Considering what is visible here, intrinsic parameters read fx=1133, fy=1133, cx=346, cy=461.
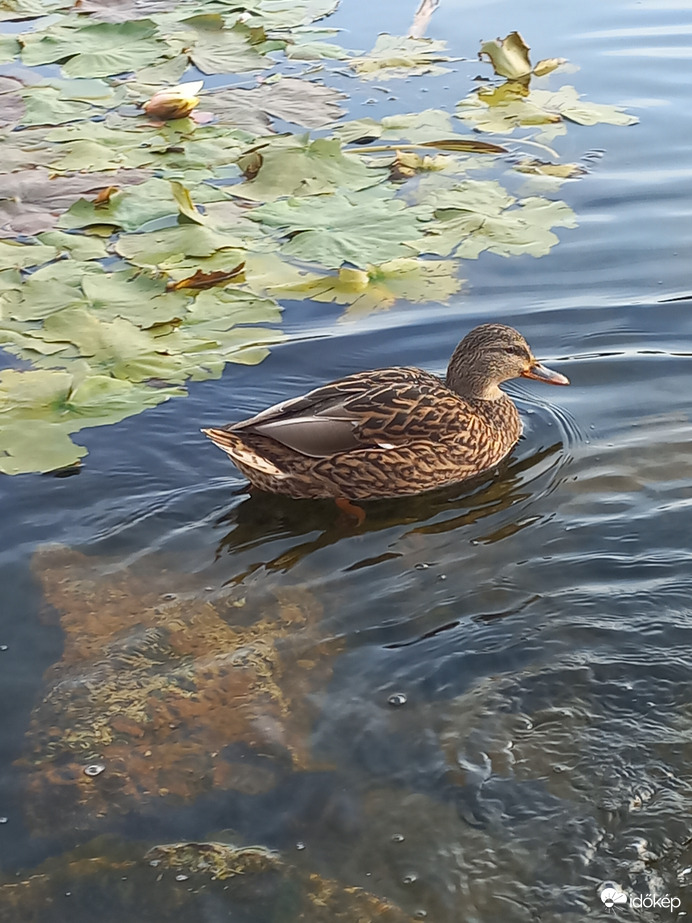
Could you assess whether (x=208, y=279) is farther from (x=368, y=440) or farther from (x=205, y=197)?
(x=368, y=440)

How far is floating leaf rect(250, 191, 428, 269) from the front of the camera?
602cm

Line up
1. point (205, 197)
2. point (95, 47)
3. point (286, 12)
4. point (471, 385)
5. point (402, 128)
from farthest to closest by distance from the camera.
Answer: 1. point (286, 12)
2. point (95, 47)
3. point (402, 128)
4. point (205, 197)
5. point (471, 385)

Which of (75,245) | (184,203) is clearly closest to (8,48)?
(75,245)

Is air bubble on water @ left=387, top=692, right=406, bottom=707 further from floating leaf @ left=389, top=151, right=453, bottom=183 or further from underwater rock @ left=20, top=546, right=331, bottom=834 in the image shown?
floating leaf @ left=389, top=151, right=453, bottom=183

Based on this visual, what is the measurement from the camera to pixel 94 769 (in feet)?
10.8

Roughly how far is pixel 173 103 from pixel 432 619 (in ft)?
16.2

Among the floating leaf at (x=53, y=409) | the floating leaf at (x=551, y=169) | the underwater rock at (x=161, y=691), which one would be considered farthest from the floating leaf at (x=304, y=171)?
the underwater rock at (x=161, y=691)

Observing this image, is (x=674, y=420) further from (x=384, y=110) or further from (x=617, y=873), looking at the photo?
(x=384, y=110)

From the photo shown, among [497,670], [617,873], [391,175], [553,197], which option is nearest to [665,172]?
[553,197]

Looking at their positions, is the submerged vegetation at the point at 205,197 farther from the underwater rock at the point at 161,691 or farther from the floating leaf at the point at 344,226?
the underwater rock at the point at 161,691

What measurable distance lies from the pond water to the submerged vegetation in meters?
0.21

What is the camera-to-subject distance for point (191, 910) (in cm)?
289

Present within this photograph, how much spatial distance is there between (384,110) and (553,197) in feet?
5.73

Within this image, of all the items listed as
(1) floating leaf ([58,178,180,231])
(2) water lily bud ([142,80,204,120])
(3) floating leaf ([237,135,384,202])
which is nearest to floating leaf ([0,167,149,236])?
(1) floating leaf ([58,178,180,231])
